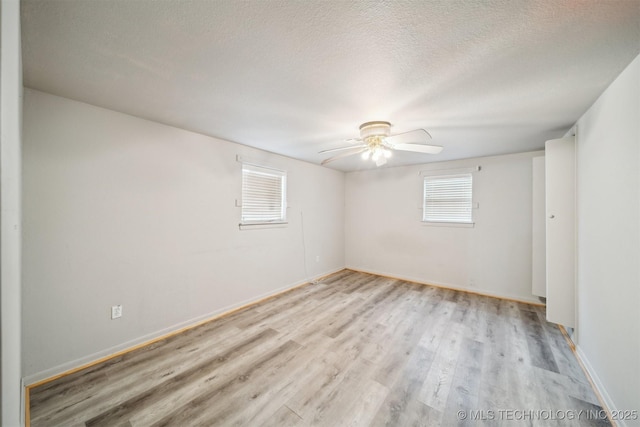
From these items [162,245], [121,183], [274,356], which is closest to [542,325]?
[274,356]

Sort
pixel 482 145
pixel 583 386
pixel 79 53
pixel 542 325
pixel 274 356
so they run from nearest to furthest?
pixel 79 53 < pixel 583 386 < pixel 274 356 < pixel 542 325 < pixel 482 145

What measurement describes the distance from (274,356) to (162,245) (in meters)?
1.66

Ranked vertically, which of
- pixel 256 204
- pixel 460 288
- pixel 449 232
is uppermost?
pixel 256 204

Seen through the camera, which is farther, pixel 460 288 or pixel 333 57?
pixel 460 288

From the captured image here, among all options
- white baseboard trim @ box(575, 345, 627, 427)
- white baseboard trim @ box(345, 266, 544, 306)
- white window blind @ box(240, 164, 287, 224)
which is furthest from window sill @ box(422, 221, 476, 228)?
white window blind @ box(240, 164, 287, 224)

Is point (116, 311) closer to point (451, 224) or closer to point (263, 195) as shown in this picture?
point (263, 195)

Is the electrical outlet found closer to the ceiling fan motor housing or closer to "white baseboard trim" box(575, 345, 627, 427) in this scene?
the ceiling fan motor housing

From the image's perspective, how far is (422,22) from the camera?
1.13 metres

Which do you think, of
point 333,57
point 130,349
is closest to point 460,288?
point 333,57

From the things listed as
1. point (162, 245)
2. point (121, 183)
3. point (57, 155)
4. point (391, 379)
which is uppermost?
point (57, 155)

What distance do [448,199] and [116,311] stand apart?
4819 millimetres

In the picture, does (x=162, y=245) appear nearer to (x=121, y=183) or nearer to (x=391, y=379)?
(x=121, y=183)

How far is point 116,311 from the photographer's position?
2223 millimetres

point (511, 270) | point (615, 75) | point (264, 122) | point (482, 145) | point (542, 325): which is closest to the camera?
point (615, 75)
